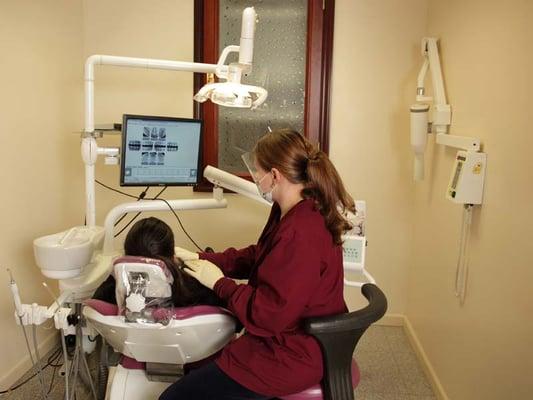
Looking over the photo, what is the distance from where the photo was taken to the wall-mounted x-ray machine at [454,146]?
1.83 metres

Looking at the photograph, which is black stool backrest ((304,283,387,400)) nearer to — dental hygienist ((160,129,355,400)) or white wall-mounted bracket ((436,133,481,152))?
dental hygienist ((160,129,355,400))

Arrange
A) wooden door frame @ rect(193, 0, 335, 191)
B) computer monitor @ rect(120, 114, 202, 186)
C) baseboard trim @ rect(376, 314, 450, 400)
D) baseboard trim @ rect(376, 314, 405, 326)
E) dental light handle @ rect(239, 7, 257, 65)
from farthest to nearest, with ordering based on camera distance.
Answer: baseboard trim @ rect(376, 314, 405, 326)
wooden door frame @ rect(193, 0, 335, 191)
baseboard trim @ rect(376, 314, 450, 400)
computer monitor @ rect(120, 114, 202, 186)
dental light handle @ rect(239, 7, 257, 65)

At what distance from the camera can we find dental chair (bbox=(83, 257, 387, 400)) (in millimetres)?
1273

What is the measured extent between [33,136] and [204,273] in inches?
54.5

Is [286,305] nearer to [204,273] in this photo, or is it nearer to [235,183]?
[204,273]

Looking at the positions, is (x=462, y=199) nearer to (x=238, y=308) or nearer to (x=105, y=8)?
(x=238, y=308)

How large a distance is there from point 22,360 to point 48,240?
103cm

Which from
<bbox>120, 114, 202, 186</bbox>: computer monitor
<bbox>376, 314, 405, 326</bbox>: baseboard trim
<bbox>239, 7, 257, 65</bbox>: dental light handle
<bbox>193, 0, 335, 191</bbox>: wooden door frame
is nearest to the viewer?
<bbox>239, 7, 257, 65</bbox>: dental light handle

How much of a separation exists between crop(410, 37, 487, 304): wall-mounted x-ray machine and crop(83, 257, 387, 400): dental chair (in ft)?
2.30

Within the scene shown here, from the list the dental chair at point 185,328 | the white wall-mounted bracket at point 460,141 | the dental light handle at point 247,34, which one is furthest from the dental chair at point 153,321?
the white wall-mounted bracket at point 460,141

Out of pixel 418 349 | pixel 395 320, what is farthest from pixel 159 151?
pixel 395 320

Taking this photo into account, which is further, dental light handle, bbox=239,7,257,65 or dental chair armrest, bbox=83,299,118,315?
dental light handle, bbox=239,7,257,65

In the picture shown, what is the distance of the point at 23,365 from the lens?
7.50 ft

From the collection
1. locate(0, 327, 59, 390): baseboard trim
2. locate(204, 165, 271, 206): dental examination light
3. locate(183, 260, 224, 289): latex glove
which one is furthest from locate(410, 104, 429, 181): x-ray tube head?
locate(0, 327, 59, 390): baseboard trim
